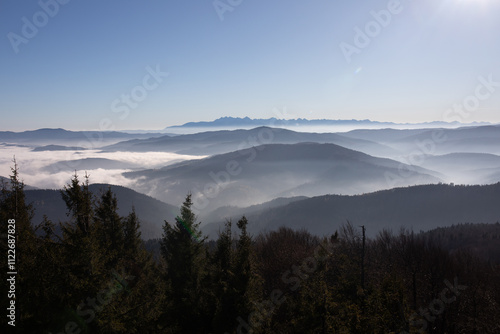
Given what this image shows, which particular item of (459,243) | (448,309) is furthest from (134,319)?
(459,243)

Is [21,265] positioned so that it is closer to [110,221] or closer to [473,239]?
[110,221]

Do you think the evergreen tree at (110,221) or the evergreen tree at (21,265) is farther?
the evergreen tree at (110,221)

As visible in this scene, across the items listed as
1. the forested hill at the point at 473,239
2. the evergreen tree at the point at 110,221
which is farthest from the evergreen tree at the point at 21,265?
the forested hill at the point at 473,239

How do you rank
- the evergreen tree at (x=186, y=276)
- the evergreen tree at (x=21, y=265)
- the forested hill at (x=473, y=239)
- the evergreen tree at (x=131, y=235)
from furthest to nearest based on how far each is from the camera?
the forested hill at (x=473, y=239) → the evergreen tree at (x=131, y=235) → the evergreen tree at (x=186, y=276) → the evergreen tree at (x=21, y=265)

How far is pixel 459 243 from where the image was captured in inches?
4173

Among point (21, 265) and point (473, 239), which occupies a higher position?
point (21, 265)

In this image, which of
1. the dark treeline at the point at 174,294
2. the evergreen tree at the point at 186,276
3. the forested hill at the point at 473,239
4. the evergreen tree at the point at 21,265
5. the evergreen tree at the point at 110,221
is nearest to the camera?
the evergreen tree at the point at 21,265

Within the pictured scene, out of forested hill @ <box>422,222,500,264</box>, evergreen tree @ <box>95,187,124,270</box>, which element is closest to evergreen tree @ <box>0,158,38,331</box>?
evergreen tree @ <box>95,187,124,270</box>

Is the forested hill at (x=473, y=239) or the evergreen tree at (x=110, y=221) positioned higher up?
the evergreen tree at (x=110, y=221)

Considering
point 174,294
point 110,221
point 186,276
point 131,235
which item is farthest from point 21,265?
point 131,235

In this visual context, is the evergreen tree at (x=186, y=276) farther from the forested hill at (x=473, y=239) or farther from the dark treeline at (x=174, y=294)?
the forested hill at (x=473, y=239)

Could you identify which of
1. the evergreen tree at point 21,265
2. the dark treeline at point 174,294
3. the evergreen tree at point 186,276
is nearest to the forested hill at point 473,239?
the dark treeline at point 174,294

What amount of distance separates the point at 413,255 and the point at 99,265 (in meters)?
41.7

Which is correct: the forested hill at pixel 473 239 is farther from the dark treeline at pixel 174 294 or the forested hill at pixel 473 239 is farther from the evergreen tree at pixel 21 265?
the evergreen tree at pixel 21 265
